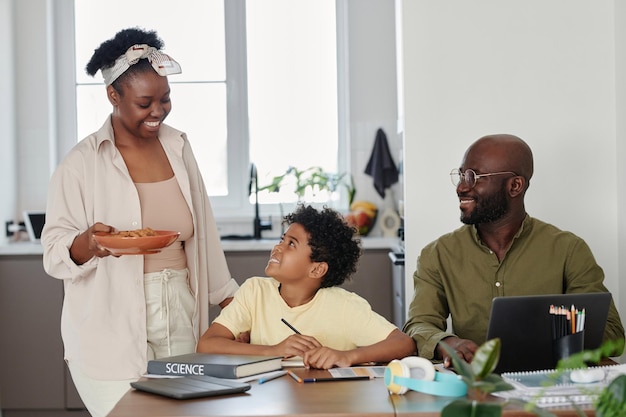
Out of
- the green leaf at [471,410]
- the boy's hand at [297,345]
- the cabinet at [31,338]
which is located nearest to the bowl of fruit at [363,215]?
the cabinet at [31,338]

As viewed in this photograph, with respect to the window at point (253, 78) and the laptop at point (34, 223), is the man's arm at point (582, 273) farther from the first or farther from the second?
the laptop at point (34, 223)

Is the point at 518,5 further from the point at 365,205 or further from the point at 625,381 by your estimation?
the point at 625,381

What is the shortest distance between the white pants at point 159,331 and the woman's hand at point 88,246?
0.61 ft

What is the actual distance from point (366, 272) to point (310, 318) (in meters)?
2.09

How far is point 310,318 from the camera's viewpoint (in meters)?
2.25

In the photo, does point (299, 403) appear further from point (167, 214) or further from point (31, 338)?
point (31, 338)

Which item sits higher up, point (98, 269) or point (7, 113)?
point (7, 113)

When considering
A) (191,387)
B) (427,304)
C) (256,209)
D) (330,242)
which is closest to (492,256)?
(427,304)

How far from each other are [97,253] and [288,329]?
1.82 feet

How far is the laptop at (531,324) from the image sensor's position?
1731 mm

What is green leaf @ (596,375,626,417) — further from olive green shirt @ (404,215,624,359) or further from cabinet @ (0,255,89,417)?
cabinet @ (0,255,89,417)

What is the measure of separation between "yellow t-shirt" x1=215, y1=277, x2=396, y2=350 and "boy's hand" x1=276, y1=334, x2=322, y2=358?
0.59 feet

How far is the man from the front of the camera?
2420 mm

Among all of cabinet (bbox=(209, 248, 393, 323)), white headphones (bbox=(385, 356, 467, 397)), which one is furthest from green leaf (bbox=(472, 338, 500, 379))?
cabinet (bbox=(209, 248, 393, 323))
